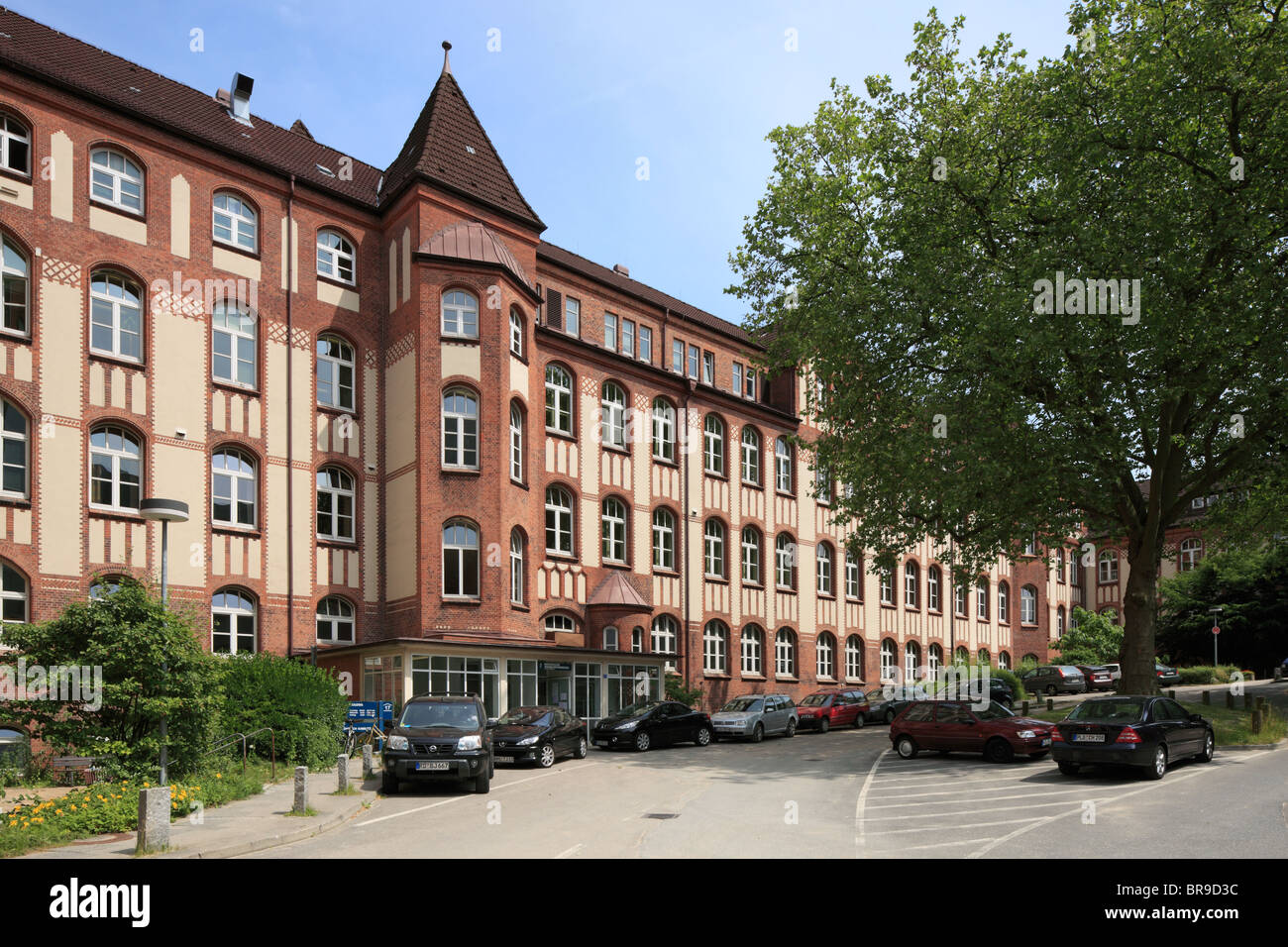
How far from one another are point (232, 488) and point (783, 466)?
24.7 meters

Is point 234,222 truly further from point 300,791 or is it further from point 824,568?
point 824,568

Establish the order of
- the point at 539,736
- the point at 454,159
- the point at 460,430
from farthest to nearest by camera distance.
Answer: the point at 454,159 → the point at 460,430 → the point at 539,736

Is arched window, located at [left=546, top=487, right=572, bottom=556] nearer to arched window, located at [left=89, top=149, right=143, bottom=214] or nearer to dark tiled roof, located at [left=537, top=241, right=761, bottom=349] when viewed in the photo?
dark tiled roof, located at [left=537, top=241, right=761, bottom=349]

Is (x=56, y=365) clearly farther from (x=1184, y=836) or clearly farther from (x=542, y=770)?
(x=1184, y=836)

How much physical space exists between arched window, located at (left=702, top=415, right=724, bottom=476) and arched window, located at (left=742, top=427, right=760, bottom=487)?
54.6 inches

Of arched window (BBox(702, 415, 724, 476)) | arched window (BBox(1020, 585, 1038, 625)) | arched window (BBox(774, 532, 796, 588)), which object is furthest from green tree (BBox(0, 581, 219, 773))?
arched window (BBox(1020, 585, 1038, 625))

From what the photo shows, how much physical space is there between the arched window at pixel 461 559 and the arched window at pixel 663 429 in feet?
37.7

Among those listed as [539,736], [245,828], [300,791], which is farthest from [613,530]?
[245,828]

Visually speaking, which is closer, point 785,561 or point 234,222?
point 234,222

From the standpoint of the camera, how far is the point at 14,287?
993 inches

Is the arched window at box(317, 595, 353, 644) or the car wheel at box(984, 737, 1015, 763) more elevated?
the arched window at box(317, 595, 353, 644)

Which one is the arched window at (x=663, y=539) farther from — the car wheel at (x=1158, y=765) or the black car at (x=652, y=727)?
the car wheel at (x=1158, y=765)

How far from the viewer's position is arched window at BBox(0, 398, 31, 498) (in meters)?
24.5

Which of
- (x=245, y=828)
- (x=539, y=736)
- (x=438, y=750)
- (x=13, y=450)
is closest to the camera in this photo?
(x=245, y=828)
